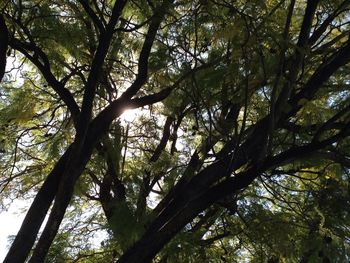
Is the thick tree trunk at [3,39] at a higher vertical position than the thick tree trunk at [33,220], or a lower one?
higher

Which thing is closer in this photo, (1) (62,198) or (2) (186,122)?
(1) (62,198)

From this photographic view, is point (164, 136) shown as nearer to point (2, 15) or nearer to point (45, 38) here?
point (45, 38)

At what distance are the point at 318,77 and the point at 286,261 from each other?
1796 millimetres

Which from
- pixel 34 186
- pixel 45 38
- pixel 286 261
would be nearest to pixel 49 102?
pixel 34 186

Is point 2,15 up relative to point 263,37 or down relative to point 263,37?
up

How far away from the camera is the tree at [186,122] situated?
327cm

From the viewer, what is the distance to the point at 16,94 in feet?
16.8

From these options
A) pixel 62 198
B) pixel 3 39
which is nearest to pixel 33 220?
pixel 62 198

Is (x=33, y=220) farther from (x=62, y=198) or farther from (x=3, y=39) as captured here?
(x=3, y=39)

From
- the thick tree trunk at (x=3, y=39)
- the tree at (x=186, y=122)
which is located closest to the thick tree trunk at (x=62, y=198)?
the tree at (x=186, y=122)

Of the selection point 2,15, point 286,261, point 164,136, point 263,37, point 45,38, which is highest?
point 164,136

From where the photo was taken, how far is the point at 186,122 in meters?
5.32

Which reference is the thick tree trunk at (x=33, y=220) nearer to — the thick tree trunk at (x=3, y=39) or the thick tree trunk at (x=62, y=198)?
the thick tree trunk at (x=62, y=198)

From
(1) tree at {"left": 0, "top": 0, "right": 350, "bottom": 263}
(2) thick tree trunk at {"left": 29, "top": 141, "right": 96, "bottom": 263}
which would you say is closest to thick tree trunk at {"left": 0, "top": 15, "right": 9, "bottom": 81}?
(1) tree at {"left": 0, "top": 0, "right": 350, "bottom": 263}
